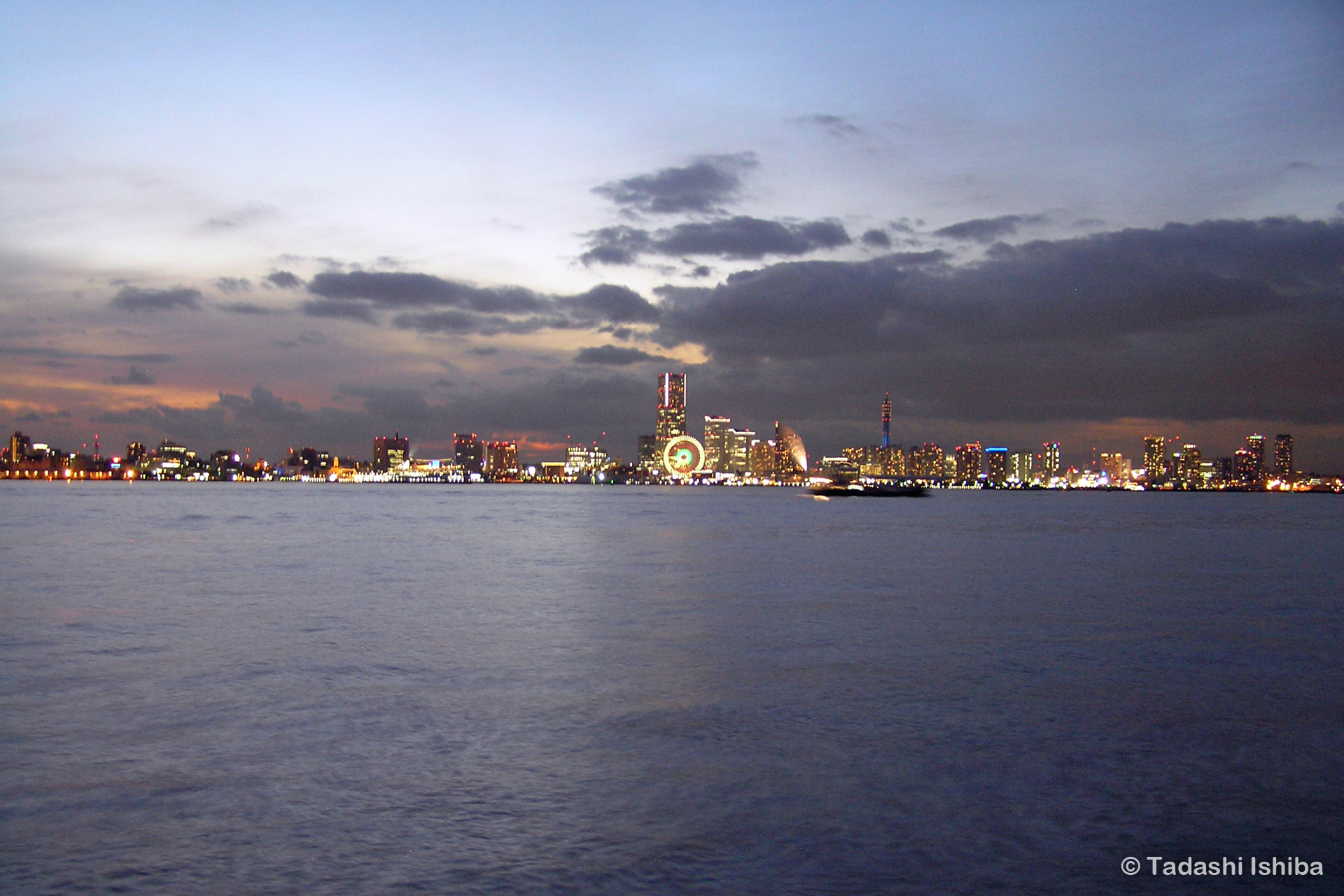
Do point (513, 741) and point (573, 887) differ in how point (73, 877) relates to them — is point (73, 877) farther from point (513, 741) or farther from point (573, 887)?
point (513, 741)

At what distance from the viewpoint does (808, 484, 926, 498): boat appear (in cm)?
18038

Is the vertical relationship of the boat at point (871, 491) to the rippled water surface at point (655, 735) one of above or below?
below

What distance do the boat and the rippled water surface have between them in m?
152

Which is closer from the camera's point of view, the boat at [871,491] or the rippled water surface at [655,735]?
the rippled water surface at [655,735]

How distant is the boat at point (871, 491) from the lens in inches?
7101

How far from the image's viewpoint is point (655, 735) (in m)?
11.9

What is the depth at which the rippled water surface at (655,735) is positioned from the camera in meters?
7.95

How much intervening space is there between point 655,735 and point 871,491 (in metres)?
176

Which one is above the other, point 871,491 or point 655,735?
point 655,735

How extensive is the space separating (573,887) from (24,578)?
2826 centimetres

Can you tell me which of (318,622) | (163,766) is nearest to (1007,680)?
(163,766)

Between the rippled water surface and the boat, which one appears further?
the boat

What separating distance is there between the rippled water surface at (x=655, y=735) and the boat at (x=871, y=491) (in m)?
152

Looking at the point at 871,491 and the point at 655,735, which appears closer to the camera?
the point at 655,735
